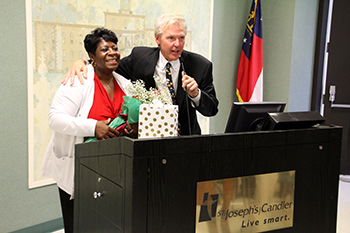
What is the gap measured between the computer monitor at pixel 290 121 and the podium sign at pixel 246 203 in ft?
0.69

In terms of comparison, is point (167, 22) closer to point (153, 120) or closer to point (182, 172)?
point (153, 120)

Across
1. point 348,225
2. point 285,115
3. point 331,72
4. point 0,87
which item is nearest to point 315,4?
point 331,72

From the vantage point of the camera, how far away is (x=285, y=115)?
58.1 inches

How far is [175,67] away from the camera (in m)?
2.20

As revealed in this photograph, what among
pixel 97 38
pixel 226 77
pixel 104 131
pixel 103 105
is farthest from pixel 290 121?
pixel 226 77

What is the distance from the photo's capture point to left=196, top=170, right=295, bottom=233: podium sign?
125 centimetres

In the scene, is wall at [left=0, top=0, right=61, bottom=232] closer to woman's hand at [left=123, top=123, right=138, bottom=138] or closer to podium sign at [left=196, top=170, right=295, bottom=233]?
woman's hand at [left=123, top=123, right=138, bottom=138]

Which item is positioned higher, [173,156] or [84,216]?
[173,156]

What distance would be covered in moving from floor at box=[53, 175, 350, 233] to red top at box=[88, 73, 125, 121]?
5.54ft

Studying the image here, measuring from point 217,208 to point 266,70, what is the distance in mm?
3890

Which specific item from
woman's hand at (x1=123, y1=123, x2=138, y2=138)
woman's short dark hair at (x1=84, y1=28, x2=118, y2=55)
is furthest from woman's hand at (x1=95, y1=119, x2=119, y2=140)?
woman's short dark hair at (x1=84, y1=28, x2=118, y2=55)

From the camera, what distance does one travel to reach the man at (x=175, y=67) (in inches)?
76.5

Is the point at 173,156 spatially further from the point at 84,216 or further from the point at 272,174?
the point at 84,216

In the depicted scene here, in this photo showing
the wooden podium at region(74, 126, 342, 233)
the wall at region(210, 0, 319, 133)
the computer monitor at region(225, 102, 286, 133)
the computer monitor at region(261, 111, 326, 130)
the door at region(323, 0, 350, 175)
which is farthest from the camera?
the door at region(323, 0, 350, 175)
